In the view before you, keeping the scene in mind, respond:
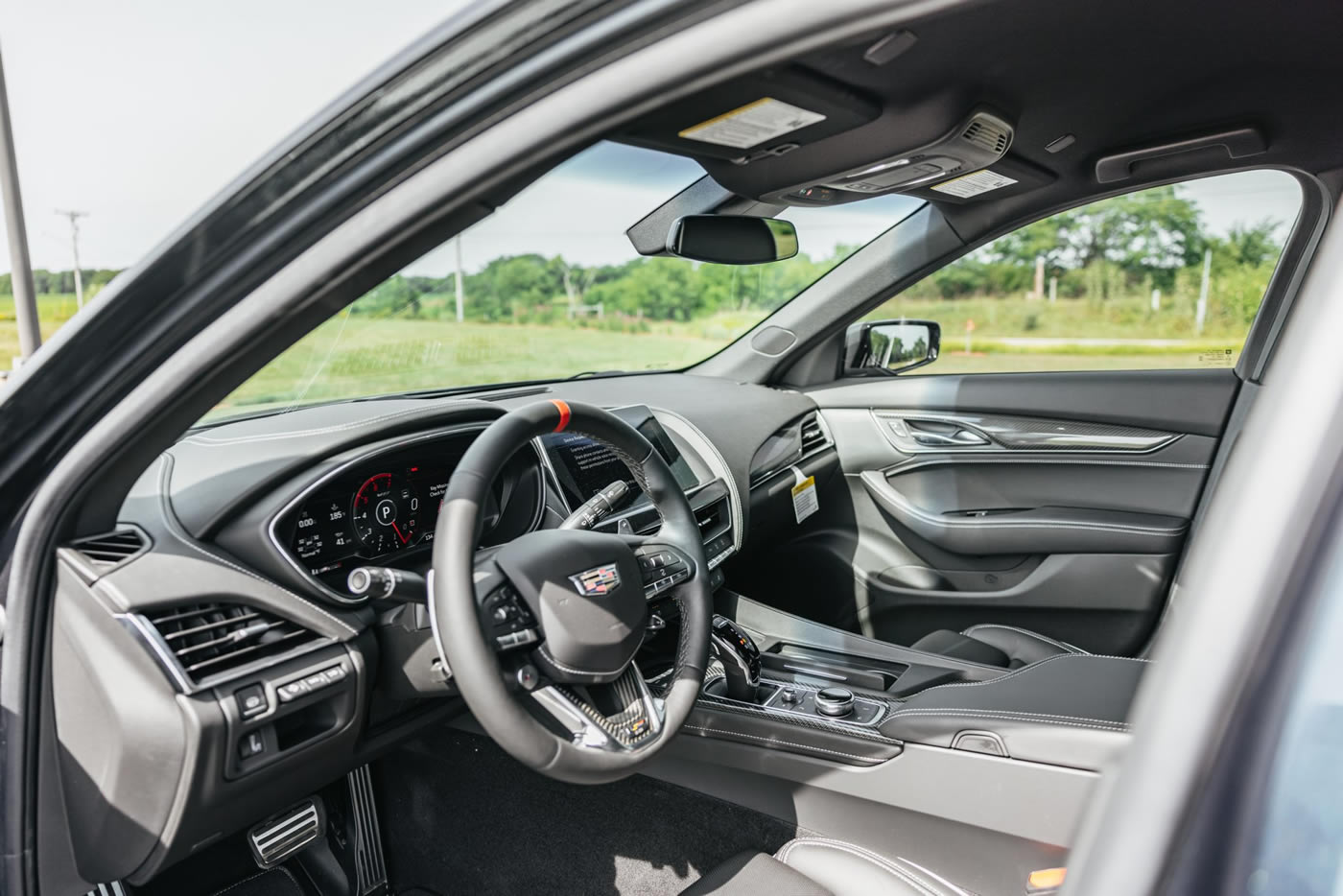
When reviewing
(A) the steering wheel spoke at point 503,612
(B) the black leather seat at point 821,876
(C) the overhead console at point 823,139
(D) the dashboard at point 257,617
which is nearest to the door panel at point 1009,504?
(C) the overhead console at point 823,139

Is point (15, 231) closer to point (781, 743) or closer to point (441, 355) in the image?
point (441, 355)

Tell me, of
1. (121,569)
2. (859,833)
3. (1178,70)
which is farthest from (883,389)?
(121,569)

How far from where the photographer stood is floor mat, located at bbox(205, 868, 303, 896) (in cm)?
215

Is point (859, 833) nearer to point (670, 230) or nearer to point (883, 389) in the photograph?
point (670, 230)

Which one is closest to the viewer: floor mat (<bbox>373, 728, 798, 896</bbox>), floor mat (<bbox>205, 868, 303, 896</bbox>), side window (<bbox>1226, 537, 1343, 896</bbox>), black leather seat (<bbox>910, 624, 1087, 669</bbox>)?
side window (<bbox>1226, 537, 1343, 896</bbox>)

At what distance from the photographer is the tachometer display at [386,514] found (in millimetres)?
1857

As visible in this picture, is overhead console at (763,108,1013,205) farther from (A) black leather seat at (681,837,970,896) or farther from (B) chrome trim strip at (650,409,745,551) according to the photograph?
(A) black leather seat at (681,837,970,896)

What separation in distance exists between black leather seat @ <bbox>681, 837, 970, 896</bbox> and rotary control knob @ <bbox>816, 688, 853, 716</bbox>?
1.05 feet

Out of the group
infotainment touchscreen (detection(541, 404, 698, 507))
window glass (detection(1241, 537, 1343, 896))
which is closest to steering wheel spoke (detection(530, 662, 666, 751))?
infotainment touchscreen (detection(541, 404, 698, 507))

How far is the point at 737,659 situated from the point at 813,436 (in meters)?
1.21

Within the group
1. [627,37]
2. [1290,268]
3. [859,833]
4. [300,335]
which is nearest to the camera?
[627,37]

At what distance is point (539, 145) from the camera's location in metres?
0.87

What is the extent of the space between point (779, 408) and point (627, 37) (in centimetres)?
239

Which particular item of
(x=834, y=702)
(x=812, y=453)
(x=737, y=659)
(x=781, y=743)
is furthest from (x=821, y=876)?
(x=812, y=453)
